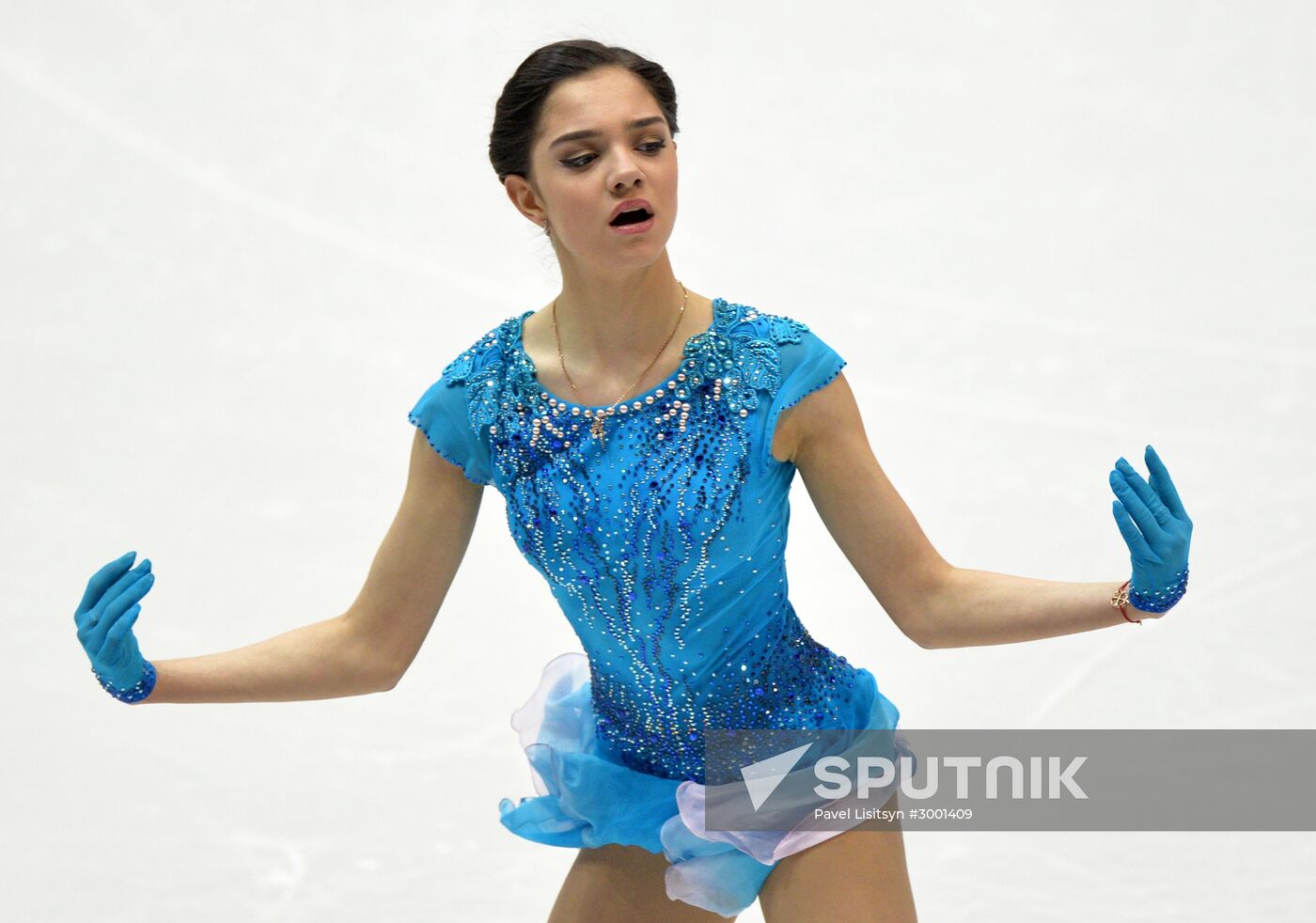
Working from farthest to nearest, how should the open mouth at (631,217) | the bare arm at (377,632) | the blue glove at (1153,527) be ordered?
the bare arm at (377,632)
the open mouth at (631,217)
the blue glove at (1153,527)

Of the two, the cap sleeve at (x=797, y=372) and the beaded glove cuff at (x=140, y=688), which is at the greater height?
the cap sleeve at (x=797, y=372)

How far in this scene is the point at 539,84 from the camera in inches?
110

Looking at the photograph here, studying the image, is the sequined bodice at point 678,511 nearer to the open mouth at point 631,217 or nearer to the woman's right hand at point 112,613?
the open mouth at point 631,217

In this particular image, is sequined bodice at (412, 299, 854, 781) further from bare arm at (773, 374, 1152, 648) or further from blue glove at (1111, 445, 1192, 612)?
blue glove at (1111, 445, 1192, 612)

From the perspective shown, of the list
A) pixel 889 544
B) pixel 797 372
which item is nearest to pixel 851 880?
pixel 889 544

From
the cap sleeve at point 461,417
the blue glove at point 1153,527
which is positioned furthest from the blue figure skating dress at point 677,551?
the blue glove at point 1153,527

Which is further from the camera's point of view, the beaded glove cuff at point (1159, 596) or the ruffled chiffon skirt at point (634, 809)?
the ruffled chiffon skirt at point (634, 809)

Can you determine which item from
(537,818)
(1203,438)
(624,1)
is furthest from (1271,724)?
(624,1)

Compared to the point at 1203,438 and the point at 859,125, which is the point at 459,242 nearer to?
the point at 859,125

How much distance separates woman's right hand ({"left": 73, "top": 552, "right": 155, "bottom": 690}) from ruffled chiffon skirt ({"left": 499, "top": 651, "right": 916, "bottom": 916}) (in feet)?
2.39

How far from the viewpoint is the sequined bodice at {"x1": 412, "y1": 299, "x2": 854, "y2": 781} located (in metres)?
2.79

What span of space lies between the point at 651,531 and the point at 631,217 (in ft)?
1.54

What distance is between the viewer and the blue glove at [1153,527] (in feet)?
8.50

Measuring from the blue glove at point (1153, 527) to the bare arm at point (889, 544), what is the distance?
6.4 inches
